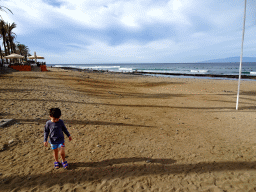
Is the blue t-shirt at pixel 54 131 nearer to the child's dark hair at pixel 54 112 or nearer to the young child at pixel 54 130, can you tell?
the young child at pixel 54 130

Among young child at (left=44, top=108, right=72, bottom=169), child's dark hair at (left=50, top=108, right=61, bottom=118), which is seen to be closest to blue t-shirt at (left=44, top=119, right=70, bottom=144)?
young child at (left=44, top=108, right=72, bottom=169)

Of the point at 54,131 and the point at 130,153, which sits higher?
the point at 54,131

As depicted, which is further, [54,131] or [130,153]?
[130,153]

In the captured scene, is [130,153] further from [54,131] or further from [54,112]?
[54,112]

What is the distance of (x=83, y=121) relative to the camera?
587 centimetres

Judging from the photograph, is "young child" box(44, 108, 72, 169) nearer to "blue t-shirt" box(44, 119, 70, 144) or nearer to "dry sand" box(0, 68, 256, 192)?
"blue t-shirt" box(44, 119, 70, 144)

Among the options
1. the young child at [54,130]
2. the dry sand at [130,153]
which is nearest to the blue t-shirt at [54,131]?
the young child at [54,130]

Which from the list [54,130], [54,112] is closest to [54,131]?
[54,130]

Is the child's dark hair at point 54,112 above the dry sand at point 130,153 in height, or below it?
above

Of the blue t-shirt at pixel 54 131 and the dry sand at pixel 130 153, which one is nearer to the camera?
the dry sand at pixel 130 153

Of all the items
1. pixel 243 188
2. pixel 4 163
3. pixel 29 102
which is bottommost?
pixel 243 188

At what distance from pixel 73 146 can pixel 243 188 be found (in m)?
4.27

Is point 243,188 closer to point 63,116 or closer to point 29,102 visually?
point 63,116

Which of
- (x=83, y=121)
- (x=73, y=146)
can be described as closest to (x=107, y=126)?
(x=83, y=121)
